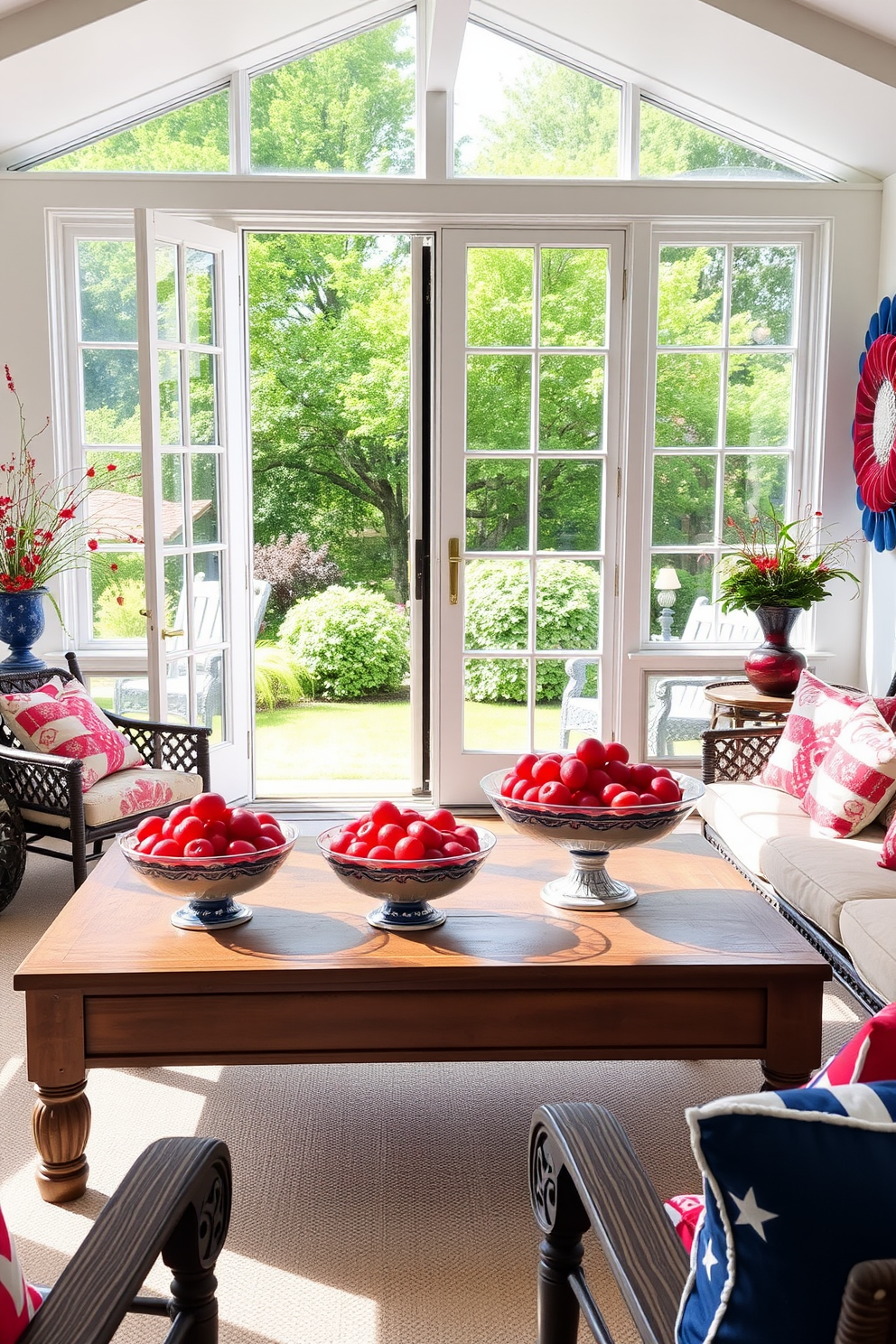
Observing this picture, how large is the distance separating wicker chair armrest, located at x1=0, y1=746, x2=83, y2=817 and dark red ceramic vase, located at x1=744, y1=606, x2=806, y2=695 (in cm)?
249

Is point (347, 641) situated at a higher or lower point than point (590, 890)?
lower

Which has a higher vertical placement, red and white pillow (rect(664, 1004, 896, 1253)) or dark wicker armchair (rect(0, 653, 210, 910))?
red and white pillow (rect(664, 1004, 896, 1253))

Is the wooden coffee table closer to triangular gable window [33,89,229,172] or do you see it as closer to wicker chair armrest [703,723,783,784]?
wicker chair armrest [703,723,783,784]

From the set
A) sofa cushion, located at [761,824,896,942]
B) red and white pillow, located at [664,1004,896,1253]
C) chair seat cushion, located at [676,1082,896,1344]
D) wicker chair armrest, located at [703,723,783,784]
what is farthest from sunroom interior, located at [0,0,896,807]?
chair seat cushion, located at [676,1082,896,1344]

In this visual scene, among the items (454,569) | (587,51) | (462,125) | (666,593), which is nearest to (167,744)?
(454,569)

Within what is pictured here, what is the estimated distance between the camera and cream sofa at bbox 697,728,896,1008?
2.73 meters

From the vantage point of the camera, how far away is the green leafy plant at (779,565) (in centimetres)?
465

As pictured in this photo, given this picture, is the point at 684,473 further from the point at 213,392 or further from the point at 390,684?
the point at 390,684

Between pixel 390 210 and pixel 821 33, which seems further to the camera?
pixel 390 210

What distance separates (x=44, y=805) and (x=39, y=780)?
0.27ft

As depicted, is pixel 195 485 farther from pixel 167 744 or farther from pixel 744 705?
pixel 744 705

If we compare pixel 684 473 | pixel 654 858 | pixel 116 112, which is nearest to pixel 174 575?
pixel 116 112

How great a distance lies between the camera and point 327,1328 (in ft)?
6.66

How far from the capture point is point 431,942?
7.84 ft
